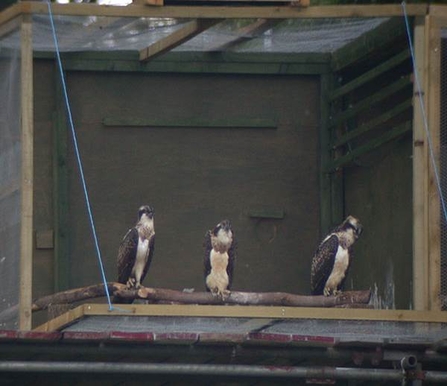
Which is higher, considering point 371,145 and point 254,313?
point 371,145

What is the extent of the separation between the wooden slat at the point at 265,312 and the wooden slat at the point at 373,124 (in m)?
2.00

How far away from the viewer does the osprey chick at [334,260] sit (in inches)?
421

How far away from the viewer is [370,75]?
1152 centimetres

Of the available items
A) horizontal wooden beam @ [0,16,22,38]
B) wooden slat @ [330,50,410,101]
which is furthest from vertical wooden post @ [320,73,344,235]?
horizontal wooden beam @ [0,16,22,38]

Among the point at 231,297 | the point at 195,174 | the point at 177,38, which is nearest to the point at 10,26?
the point at 177,38

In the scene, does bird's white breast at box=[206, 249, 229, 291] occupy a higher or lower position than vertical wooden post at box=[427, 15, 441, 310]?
lower

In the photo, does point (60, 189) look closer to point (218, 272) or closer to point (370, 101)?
point (218, 272)

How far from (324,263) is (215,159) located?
63.8 inches

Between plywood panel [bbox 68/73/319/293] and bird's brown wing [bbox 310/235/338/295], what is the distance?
4.13 feet

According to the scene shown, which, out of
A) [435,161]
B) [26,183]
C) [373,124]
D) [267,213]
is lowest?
[267,213]

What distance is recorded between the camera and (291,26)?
11195 millimetres

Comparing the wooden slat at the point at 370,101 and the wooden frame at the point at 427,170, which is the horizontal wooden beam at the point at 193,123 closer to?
the wooden slat at the point at 370,101

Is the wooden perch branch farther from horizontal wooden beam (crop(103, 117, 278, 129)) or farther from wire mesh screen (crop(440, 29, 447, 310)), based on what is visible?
horizontal wooden beam (crop(103, 117, 278, 129))

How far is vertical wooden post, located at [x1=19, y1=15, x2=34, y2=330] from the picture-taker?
9.70m
